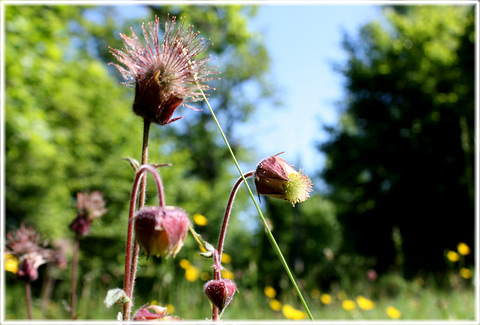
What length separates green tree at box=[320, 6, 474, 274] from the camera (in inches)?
488

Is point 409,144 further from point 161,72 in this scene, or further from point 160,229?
point 160,229

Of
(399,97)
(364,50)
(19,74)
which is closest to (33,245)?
(19,74)

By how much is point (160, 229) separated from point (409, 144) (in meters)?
13.4

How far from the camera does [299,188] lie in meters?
0.92

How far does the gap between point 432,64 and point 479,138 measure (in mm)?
11449

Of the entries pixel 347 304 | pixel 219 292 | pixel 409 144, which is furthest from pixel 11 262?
pixel 409 144

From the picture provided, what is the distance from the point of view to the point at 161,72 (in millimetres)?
924

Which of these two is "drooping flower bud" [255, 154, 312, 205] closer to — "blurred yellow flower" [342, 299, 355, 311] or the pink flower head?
the pink flower head

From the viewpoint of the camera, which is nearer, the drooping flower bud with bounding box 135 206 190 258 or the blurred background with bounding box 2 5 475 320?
the drooping flower bud with bounding box 135 206 190 258

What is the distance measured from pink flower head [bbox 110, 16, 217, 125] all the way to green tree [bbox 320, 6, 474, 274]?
40.5 ft

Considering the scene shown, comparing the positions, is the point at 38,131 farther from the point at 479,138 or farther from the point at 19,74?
the point at 479,138

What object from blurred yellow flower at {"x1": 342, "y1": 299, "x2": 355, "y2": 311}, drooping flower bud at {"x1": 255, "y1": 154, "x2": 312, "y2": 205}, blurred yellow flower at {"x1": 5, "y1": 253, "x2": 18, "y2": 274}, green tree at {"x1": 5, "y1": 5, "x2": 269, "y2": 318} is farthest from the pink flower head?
green tree at {"x1": 5, "y1": 5, "x2": 269, "y2": 318}

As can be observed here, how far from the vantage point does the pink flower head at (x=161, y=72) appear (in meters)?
0.92

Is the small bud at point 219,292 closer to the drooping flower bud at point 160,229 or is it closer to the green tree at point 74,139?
the drooping flower bud at point 160,229
